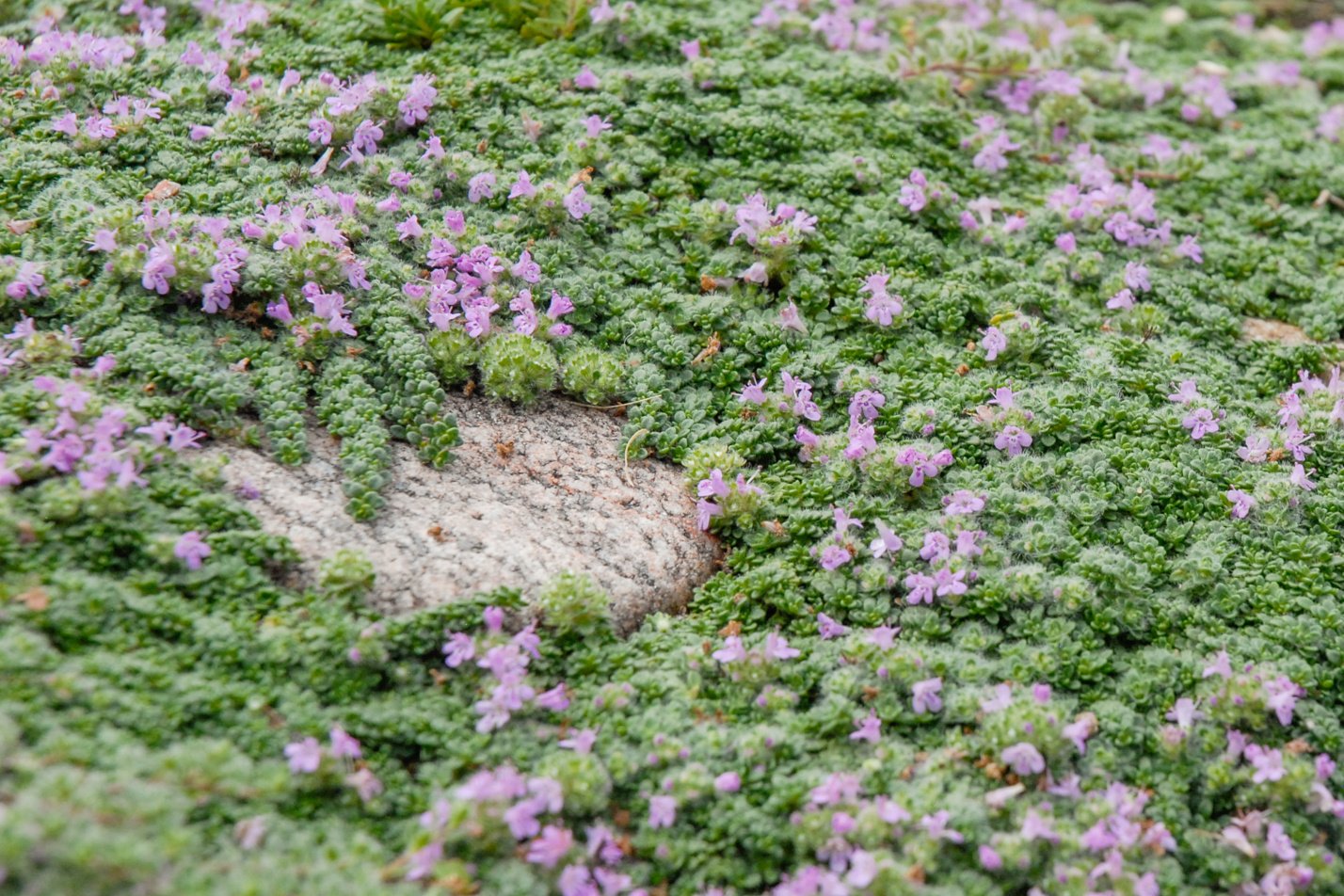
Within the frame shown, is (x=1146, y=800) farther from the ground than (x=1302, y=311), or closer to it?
closer to it

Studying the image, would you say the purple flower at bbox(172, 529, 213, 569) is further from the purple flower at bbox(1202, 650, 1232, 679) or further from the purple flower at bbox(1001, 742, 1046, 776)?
the purple flower at bbox(1202, 650, 1232, 679)

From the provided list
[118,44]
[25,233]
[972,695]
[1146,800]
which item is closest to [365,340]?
[25,233]

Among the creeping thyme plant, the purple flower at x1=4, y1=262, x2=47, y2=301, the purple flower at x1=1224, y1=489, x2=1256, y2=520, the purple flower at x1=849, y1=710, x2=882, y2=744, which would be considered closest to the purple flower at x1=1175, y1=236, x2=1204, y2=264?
the creeping thyme plant

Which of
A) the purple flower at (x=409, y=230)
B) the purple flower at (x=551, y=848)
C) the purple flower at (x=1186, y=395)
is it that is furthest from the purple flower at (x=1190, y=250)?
the purple flower at (x=551, y=848)

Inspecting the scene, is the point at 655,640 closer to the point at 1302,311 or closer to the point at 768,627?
the point at 768,627

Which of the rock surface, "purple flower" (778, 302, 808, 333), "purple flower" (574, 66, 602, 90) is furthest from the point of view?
"purple flower" (574, 66, 602, 90)

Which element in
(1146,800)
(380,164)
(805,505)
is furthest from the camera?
(380,164)
